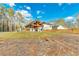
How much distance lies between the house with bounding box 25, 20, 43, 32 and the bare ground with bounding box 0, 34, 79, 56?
12 cm

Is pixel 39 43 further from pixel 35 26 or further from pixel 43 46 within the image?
pixel 35 26

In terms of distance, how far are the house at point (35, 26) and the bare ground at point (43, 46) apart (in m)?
0.12

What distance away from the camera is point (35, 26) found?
1.76 m

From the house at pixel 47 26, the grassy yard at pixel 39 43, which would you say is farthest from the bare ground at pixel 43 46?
the house at pixel 47 26

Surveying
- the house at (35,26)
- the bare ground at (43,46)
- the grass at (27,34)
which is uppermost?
the house at (35,26)

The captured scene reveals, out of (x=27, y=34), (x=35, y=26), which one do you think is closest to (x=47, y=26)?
(x=35, y=26)

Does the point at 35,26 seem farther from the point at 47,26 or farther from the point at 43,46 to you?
the point at 43,46

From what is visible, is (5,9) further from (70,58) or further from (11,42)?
(70,58)

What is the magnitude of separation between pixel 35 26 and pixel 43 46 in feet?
0.81

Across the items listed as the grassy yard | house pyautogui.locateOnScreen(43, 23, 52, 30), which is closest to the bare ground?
the grassy yard

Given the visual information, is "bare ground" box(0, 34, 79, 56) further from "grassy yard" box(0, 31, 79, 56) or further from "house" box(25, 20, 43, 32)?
"house" box(25, 20, 43, 32)

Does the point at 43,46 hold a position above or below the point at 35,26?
below

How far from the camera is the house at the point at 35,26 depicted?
1748 millimetres

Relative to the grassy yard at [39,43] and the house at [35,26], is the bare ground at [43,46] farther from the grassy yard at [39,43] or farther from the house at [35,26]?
the house at [35,26]
